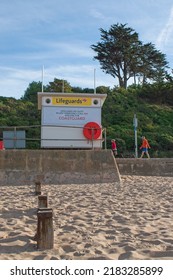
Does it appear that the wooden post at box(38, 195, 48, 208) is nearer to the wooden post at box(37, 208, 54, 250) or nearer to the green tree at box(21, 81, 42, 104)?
the wooden post at box(37, 208, 54, 250)

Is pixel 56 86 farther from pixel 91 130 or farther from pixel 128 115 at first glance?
pixel 91 130

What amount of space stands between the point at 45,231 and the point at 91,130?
9.41 m

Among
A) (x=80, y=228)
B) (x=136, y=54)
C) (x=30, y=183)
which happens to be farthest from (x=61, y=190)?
(x=136, y=54)

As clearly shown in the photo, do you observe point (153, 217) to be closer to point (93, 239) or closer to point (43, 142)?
point (93, 239)

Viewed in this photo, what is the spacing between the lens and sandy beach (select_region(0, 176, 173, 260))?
182 inches

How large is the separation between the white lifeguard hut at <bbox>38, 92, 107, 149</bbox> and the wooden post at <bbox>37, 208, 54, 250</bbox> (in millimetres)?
9160

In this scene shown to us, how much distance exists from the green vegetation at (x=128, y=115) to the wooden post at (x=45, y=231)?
18954 millimetres

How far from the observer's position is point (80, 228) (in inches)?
234

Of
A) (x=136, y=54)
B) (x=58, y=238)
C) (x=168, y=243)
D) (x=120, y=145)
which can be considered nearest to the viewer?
(x=168, y=243)

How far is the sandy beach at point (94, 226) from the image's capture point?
4625mm

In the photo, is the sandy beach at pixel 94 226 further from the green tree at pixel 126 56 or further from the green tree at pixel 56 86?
the green tree at pixel 126 56

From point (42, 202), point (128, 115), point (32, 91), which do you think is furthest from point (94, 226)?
point (32, 91)

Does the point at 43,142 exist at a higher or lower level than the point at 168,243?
higher
